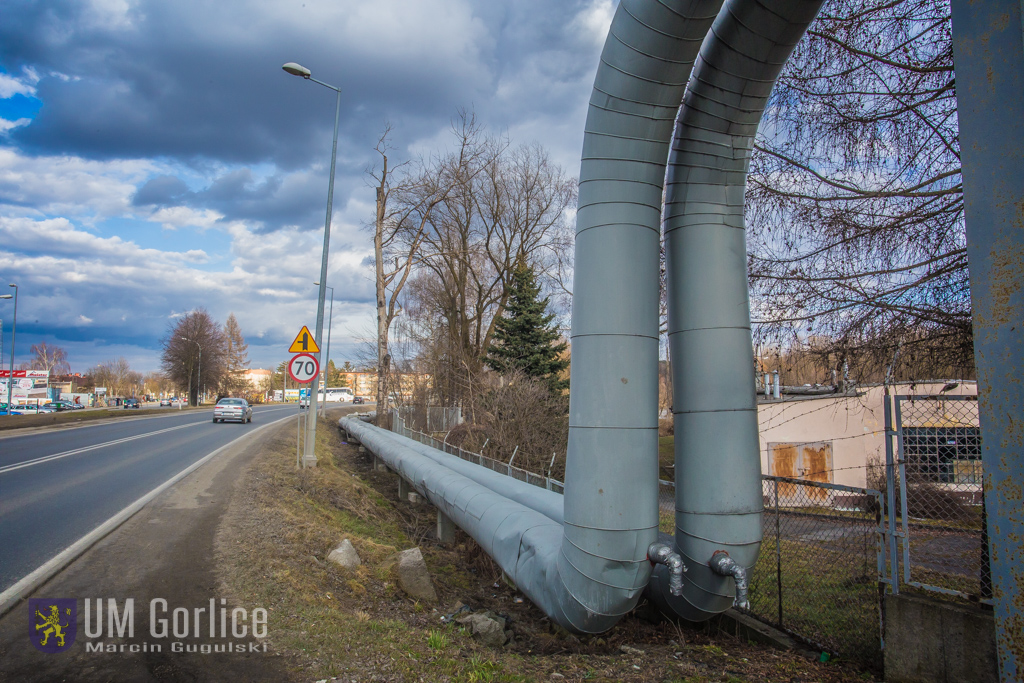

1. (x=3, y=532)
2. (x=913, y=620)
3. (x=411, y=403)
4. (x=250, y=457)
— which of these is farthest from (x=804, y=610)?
(x=411, y=403)

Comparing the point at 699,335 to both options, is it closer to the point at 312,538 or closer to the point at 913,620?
the point at 913,620

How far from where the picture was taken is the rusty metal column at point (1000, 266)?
9.04 feet

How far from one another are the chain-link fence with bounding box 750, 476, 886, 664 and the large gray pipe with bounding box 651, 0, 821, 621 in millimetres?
502

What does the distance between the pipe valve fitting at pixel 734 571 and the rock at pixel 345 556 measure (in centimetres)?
457

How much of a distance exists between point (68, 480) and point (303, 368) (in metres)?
4.74

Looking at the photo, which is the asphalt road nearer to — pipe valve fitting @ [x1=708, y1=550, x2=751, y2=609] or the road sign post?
the road sign post

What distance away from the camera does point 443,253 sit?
2738cm

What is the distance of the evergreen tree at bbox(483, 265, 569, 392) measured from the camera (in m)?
25.2

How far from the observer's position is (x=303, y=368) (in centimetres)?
1301

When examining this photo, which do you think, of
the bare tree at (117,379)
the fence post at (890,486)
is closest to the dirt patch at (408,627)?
the fence post at (890,486)

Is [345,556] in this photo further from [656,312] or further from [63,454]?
[63,454]

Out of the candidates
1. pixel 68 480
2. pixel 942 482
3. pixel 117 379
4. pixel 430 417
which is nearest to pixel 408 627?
pixel 942 482

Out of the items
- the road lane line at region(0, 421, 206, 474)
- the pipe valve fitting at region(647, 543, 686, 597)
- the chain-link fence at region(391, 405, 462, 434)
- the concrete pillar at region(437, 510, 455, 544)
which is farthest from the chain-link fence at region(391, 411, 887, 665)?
the road lane line at region(0, 421, 206, 474)

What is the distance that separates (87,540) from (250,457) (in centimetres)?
782
